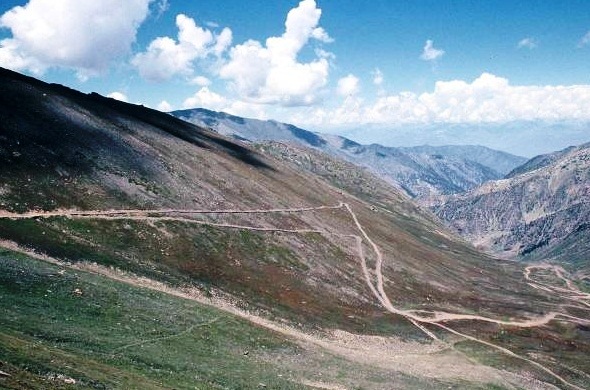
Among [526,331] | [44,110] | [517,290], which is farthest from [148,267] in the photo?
[517,290]

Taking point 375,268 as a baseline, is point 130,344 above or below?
below

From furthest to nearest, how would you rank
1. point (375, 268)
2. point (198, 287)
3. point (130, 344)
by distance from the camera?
point (375, 268) → point (198, 287) → point (130, 344)

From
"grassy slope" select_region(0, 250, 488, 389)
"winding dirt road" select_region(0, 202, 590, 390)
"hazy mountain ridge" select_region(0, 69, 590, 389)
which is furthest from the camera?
"winding dirt road" select_region(0, 202, 590, 390)

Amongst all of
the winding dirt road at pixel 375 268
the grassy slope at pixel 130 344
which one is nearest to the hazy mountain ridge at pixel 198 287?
the grassy slope at pixel 130 344

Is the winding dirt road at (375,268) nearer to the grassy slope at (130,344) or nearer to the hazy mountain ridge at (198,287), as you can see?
the hazy mountain ridge at (198,287)

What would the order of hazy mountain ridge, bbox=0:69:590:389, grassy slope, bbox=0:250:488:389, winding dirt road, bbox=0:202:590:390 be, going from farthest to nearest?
winding dirt road, bbox=0:202:590:390 < hazy mountain ridge, bbox=0:69:590:389 < grassy slope, bbox=0:250:488:389

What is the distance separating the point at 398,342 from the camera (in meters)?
83.9

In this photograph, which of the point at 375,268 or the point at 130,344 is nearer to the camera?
the point at 130,344

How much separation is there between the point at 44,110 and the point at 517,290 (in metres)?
160

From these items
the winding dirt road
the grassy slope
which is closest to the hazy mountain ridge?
the grassy slope

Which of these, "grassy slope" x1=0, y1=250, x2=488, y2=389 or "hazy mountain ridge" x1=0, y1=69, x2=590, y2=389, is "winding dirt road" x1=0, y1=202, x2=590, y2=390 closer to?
"hazy mountain ridge" x1=0, y1=69, x2=590, y2=389

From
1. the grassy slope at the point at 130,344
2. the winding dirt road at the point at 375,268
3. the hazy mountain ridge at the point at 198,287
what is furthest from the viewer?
the winding dirt road at the point at 375,268

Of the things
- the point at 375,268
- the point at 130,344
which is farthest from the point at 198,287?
the point at 375,268

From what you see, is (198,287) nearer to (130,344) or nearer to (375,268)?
(130,344)
